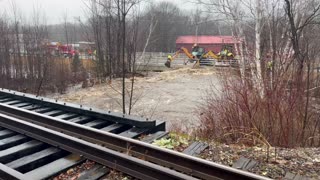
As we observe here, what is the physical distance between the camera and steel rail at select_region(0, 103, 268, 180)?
2.97 metres

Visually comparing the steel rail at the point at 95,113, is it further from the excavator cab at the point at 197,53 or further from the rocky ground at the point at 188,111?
the excavator cab at the point at 197,53

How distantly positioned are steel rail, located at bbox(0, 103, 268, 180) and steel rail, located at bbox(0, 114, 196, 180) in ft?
1.12

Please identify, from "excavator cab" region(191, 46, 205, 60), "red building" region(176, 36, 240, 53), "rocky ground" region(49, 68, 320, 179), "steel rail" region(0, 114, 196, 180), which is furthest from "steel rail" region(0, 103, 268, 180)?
"red building" region(176, 36, 240, 53)

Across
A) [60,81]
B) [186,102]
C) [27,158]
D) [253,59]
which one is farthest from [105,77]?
[27,158]

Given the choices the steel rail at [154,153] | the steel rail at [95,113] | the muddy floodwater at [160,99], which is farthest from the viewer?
the muddy floodwater at [160,99]

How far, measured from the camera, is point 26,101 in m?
6.82

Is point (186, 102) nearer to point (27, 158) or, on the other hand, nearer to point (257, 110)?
point (257, 110)

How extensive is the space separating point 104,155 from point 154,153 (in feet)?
2.09

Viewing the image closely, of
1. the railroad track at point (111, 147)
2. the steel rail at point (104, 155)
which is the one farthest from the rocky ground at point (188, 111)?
the railroad track at point (111, 147)

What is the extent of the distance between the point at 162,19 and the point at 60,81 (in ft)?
152

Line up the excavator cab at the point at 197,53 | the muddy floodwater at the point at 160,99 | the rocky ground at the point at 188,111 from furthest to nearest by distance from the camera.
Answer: the excavator cab at the point at 197,53 < the muddy floodwater at the point at 160,99 < the rocky ground at the point at 188,111

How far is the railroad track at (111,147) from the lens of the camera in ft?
9.91

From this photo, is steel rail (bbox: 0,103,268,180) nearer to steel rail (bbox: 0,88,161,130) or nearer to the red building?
steel rail (bbox: 0,88,161,130)

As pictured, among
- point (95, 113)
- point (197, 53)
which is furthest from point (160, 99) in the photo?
point (197, 53)
